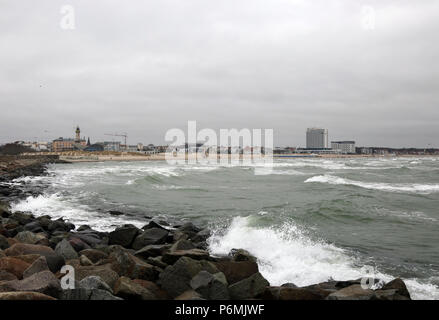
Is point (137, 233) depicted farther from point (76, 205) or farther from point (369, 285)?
point (76, 205)

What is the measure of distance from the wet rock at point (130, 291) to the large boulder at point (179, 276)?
1.06ft

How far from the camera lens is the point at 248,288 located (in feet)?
15.4

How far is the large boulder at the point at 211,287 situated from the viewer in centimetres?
452

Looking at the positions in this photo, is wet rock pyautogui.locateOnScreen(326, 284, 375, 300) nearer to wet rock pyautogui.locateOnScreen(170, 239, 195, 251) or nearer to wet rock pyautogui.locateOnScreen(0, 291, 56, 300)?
wet rock pyautogui.locateOnScreen(170, 239, 195, 251)

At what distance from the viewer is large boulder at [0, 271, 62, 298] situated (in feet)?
13.6

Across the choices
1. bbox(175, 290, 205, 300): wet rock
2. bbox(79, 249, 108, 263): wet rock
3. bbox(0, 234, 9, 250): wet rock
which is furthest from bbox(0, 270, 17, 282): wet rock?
bbox(175, 290, 205, 300): wet rock

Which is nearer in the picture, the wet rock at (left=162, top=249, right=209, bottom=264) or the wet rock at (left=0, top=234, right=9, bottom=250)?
the wet rock at (left=162, top=249, right=209, bottom=264)

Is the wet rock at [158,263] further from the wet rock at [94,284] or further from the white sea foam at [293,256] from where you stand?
the white sea foam at [293,256]

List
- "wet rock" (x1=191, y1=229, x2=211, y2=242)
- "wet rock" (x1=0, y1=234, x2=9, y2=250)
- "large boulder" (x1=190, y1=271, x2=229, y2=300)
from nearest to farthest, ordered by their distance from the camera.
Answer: "large boulder" (x1=190, y1=271, x2=229, y2=300) → "wet rock" (x1=0, y1=234, x2=9, y2=250) → "wet rock" (x1=191, y1=229, x2=211, y2=242)

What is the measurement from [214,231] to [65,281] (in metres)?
6.03

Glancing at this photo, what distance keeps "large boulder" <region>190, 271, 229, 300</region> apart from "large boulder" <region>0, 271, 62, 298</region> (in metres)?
1.76

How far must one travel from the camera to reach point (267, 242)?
29.7 feet

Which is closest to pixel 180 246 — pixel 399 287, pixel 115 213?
pixel 399 287

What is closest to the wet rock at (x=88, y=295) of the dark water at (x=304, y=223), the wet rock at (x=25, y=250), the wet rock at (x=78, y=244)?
the wet rock at (x=25, y=250)
